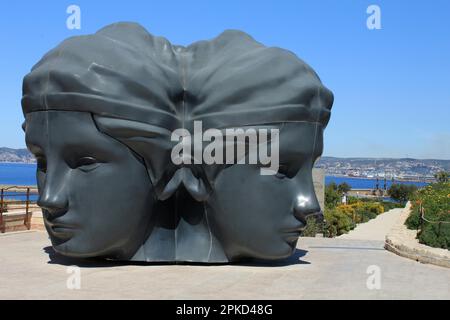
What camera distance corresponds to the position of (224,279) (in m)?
8.59

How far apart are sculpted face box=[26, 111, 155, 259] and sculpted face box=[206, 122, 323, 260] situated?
4.79 ft

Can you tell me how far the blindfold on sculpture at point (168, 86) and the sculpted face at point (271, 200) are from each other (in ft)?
1.61

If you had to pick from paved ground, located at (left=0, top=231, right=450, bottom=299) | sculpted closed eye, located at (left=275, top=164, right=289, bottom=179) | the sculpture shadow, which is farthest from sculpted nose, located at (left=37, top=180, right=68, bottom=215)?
sculpted closed eye, located at (left=275, top=164, right=289, bottom=179)

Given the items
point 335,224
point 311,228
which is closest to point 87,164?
point 311,228

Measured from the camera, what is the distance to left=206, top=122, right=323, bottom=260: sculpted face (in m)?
9.16

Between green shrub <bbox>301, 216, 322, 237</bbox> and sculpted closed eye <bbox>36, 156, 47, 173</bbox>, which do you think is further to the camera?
green shrub <bbox>301, 216, 322, 237</bbox>

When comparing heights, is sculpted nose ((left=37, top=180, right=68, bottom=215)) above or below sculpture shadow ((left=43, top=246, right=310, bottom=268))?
above

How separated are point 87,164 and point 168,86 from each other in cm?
181

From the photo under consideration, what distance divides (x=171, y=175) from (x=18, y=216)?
26.2ft

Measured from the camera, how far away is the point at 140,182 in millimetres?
9164

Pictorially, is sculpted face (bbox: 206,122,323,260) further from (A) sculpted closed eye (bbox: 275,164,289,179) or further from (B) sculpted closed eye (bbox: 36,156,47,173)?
(B) sculpted closed eye (bbox: 36,156,47,173)

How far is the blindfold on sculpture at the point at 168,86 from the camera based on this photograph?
8773 millimetres
